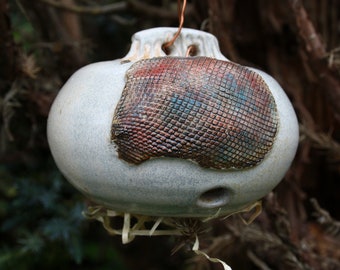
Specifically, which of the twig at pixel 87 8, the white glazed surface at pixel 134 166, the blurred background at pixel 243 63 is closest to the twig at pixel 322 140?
the blurred background at pixel 243 63

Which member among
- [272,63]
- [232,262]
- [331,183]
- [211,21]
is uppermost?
[211,21]

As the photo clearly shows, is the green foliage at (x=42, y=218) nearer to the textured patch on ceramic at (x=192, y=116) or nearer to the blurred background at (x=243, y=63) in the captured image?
the blurred background at (x=243, y=63)

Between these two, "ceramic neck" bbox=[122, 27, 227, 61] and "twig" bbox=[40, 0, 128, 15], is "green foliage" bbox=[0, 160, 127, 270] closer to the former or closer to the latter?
"twig" bbox=[40, 0, 128, 15]

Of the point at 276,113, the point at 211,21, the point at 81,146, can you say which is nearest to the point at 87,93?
the point at 81,146

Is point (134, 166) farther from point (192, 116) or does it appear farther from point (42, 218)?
point (42, 218)

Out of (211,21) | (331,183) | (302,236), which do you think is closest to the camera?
(211,21)

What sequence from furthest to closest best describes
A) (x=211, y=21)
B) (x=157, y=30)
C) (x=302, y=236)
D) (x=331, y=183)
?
(x=331, y=183)
(x=302, y=236)
(x=211, y=21)
(x=157, y=30)

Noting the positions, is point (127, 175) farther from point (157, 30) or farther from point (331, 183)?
point (331, 183)
